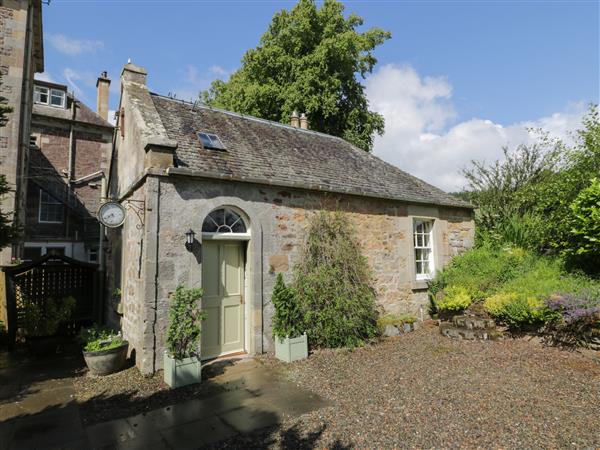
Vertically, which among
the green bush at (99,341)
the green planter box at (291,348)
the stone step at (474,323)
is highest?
the green bush at (99,341)

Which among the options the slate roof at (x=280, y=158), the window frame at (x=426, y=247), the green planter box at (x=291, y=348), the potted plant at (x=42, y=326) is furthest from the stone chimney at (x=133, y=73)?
the window frame at (x=426, y=247)

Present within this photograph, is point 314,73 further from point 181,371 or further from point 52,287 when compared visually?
point 181,371

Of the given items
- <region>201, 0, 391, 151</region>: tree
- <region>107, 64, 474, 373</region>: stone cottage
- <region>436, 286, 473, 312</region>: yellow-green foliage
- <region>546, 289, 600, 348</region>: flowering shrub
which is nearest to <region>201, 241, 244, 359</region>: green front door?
<region>107, 64, 474, 373</region>: stone cottage

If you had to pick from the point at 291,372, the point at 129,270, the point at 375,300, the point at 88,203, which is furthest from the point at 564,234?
the point at 88,203

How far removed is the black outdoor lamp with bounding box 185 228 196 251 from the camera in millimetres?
6713

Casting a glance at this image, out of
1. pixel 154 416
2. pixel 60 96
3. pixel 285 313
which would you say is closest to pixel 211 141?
pixel 285 313

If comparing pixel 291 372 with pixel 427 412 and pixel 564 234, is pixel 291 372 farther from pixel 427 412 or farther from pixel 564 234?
pixel 564 234

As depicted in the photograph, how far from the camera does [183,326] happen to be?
601 centimetres

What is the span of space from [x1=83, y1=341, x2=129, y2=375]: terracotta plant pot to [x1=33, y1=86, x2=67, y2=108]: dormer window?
68.3 feet

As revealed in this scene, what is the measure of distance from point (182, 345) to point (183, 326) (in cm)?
35

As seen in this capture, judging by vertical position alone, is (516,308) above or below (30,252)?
below

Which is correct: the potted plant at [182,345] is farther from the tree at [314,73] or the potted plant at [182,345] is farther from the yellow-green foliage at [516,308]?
the tree at [314,73]

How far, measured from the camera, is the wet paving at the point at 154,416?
4.31 m

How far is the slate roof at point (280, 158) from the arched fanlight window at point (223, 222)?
0.83 meters
